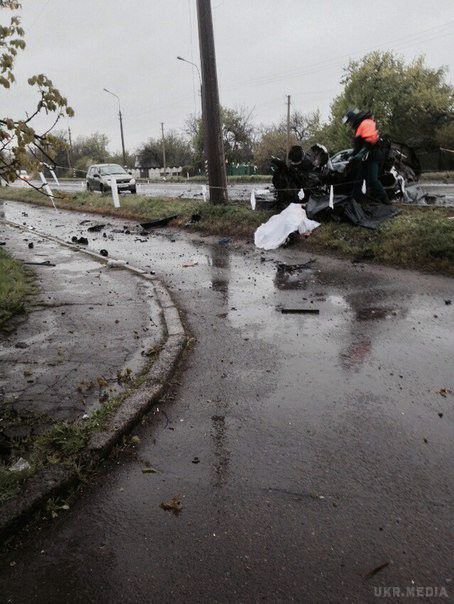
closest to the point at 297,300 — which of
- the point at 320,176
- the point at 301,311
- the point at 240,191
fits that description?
the point at 301,311

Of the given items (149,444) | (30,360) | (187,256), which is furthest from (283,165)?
(149,444)

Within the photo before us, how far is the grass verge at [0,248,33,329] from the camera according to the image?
5.73 metres

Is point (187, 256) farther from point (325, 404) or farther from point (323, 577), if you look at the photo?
point (323, 577)

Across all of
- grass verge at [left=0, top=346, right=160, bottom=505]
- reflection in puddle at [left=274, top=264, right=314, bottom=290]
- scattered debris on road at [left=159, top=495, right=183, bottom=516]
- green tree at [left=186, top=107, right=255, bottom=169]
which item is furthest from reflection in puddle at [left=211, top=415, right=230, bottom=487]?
green tree at [left=186, top=107, right=255, bottom=169]

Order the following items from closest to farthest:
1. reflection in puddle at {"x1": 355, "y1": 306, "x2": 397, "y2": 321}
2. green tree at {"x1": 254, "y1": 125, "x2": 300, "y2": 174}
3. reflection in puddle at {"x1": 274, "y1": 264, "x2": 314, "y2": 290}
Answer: reflection in puddle at {"x1": 355, "y1": 306, "x2": 397, "y2": 321} → reflection in puddle at {"x1": 274, "y1": 264, "x2": 314, "y2": 290} → green tree at {"x1": 254, "y1": 125, "x2": 300, "y2": 174}

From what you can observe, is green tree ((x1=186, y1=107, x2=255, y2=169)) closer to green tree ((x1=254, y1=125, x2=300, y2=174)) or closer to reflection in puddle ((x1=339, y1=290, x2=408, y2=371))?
green tree ((x1=254, y1=125, x2=300, y2=174))

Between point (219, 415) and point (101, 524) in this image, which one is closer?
point (101, 524)

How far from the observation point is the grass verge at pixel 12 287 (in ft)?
18.8

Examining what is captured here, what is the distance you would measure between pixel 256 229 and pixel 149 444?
833 centimetres

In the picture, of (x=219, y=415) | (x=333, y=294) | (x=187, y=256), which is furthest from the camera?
(x=187, y=256)

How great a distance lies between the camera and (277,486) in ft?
8.72

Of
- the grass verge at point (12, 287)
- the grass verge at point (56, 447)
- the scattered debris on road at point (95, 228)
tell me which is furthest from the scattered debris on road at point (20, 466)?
the scattered debris on road at point (95, 228)

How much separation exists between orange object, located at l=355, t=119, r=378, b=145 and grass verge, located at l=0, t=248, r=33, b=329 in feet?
24.3

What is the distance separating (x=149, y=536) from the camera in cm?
234
